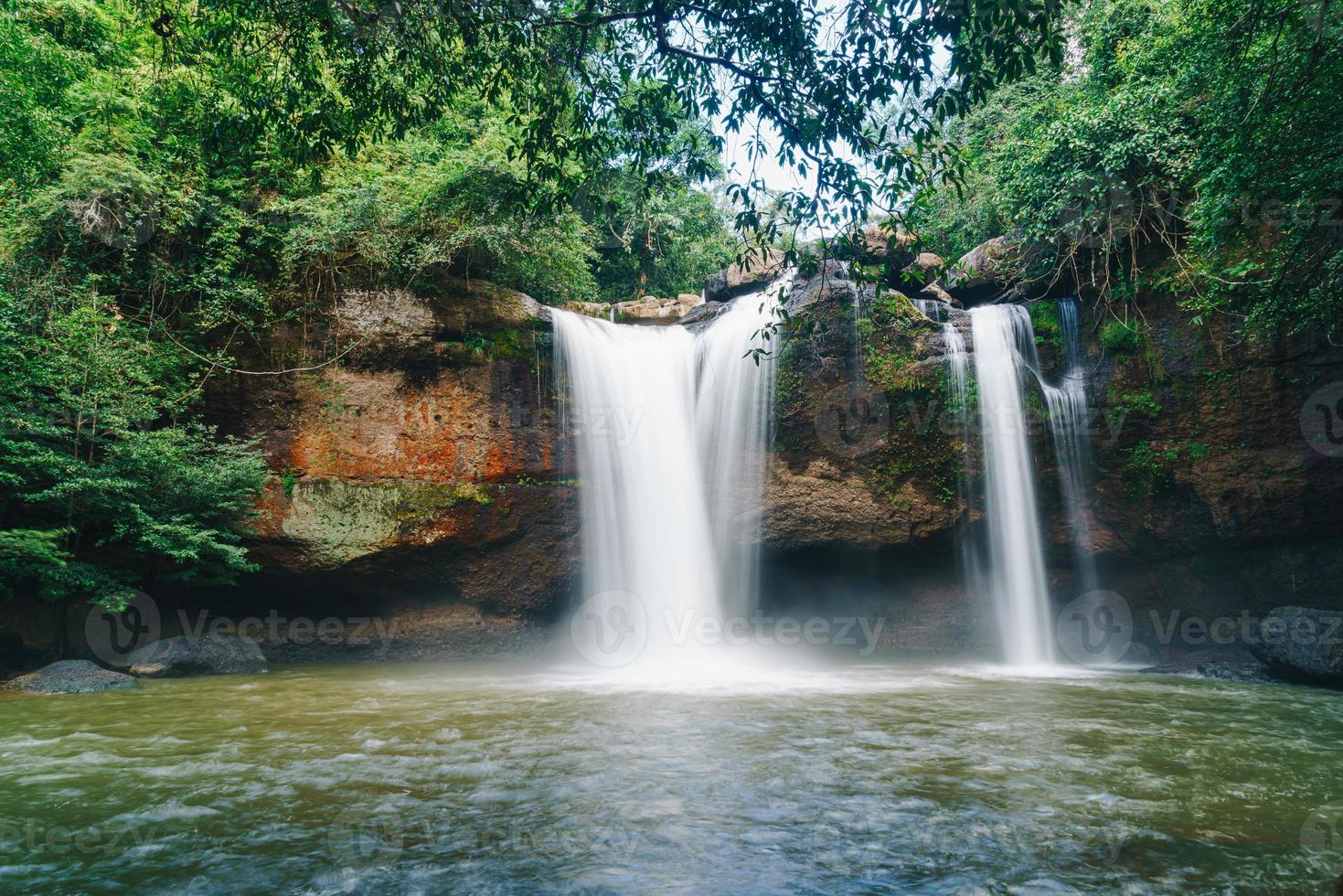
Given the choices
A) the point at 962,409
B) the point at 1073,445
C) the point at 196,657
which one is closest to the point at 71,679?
the point at 196,657

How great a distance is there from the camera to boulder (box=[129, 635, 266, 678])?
9.28 m

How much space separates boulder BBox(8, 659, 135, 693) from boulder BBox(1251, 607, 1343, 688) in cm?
1408

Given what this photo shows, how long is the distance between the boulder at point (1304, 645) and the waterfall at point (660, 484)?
697 cm

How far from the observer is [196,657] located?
9.55 meters

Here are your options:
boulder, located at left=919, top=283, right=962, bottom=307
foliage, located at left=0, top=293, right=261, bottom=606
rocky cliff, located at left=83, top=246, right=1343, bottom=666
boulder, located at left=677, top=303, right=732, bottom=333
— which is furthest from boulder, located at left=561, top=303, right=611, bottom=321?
foliage, located at left=0, top=293, right=261, bottom=606

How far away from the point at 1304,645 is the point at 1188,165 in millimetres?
7018

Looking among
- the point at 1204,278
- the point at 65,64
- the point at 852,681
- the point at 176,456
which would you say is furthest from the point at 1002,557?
the point at 65,64

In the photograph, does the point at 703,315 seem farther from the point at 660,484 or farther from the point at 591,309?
the point at 660,484

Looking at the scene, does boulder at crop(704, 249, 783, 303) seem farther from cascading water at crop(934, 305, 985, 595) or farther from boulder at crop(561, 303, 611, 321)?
cascading water at crop(934, 305, 985, 595)

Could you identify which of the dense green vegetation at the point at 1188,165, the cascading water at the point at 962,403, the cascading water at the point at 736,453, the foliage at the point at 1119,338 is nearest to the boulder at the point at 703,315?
the cascading water at the point at 736,453

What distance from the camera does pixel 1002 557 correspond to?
12.1 metres

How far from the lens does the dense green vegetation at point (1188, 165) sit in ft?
22.7

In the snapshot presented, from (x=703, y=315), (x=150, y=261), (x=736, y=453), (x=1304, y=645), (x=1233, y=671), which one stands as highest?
(x=150, y=261)

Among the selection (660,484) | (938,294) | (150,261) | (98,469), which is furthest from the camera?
(938,294)
